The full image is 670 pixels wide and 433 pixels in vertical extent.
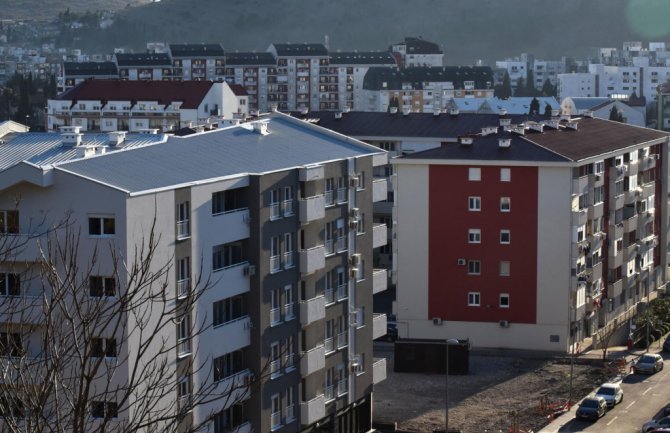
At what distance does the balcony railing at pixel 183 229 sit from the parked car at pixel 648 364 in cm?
1193

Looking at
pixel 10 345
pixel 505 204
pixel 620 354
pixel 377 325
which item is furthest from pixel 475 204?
pixel 10 345

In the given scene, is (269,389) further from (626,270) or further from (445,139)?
(445,139)

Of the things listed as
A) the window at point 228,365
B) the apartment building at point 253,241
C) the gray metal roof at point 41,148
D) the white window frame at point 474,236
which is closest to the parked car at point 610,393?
the apartment building at point 253,241

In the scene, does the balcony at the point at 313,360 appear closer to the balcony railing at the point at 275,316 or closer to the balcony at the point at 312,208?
the balcony railing at the point at 275,316

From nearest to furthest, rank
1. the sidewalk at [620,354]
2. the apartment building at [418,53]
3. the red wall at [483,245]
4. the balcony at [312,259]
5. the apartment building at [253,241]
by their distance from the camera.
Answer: the apartment building at [253,241], the balcony at [312,259], the sidewalk at [620,354], the red wall at [483,245], the apartment building at [418,53]

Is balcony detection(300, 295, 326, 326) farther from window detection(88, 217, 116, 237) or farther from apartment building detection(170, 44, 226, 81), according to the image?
apartment building detection(170, 44, 226, 81)

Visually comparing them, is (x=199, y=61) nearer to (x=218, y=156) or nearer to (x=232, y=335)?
(x=218, y=156)

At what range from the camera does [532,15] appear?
19875cm

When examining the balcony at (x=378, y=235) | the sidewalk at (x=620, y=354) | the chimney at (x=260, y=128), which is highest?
the chimney at (x=260, y=128)

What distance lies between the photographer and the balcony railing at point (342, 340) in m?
20.6

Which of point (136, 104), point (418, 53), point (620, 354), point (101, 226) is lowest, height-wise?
point (620, 354)

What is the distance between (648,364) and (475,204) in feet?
15.7

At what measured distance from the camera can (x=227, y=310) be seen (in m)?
17.9

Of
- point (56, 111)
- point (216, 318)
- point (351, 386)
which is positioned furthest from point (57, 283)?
point (56, 111)
